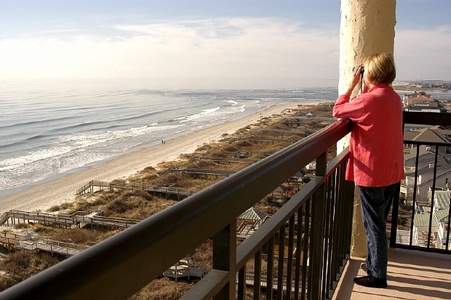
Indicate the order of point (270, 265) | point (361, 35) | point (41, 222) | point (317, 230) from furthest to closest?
point (41, 222), point (361, 35), point (317, 230), point (270, 265)

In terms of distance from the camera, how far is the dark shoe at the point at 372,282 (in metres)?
2.82

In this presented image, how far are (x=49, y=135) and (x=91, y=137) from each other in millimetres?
3650

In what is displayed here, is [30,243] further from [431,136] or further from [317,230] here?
[317,230]

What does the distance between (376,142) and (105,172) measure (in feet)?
90.5

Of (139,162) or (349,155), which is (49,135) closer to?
(139,162)

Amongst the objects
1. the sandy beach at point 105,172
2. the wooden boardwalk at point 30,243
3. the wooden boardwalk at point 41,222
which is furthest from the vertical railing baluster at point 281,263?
the sandy beach at point 105,172

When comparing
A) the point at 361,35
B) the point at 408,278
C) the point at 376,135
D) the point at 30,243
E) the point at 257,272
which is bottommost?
the point at 30,243

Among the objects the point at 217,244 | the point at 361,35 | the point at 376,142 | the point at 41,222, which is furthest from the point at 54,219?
the point at 217,244

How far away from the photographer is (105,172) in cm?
2866

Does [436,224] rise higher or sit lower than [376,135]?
lower

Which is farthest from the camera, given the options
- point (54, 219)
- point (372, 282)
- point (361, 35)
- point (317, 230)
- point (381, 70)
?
point (54, 219)

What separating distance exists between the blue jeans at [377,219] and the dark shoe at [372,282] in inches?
1.2

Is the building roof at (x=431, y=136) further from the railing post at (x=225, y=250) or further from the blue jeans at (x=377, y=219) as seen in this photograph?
the railing post at (x=225, y=250)

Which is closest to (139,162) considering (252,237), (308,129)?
(308,129)
